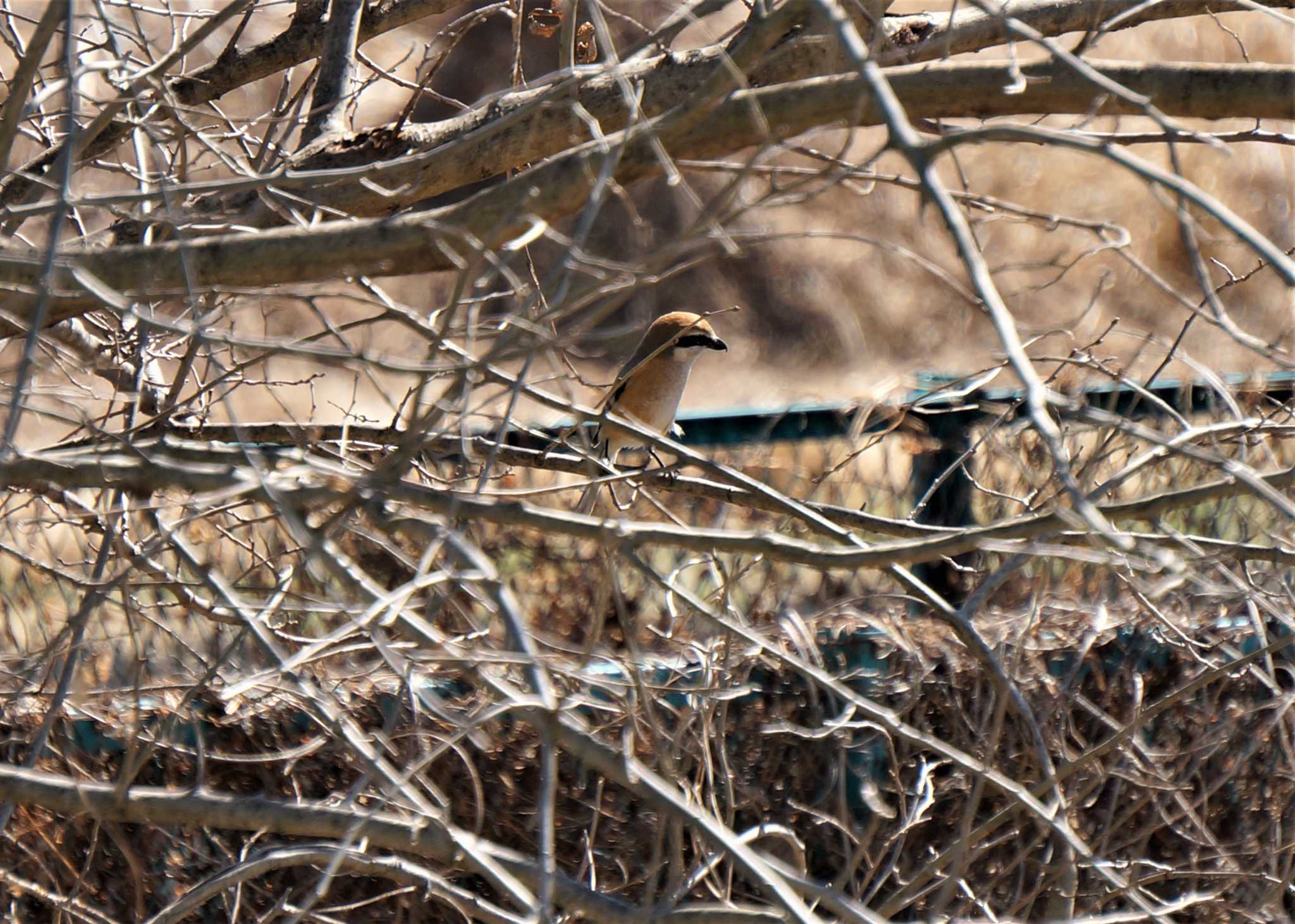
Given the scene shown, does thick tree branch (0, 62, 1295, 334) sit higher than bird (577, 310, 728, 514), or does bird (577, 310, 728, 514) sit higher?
thick tree branch (0, 62, 1295, 334)

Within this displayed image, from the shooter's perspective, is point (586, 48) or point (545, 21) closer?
point (586, 48)

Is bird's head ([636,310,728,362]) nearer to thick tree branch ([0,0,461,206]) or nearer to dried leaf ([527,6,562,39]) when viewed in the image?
dried leaf ([527,6,562,39])

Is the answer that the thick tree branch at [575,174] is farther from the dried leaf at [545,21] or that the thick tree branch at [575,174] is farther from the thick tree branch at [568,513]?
the dried leaf at [545,21]

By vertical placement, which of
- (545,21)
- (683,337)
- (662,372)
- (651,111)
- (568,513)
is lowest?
(662,372)

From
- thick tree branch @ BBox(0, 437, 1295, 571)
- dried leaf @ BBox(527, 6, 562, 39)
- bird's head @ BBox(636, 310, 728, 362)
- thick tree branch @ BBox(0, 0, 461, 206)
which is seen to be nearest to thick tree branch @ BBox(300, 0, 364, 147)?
thick tree branch @ BBox(0, 0, 461, 206)

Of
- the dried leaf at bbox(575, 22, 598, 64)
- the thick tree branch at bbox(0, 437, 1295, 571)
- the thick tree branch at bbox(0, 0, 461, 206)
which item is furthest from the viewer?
the thick tree branch at bbox(0, 0, 461, 206)

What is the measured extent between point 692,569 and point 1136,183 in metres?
9.32

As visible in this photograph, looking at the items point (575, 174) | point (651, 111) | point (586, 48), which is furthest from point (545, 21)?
point (575, 174)

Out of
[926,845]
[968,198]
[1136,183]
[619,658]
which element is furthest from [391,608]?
[1136,183]

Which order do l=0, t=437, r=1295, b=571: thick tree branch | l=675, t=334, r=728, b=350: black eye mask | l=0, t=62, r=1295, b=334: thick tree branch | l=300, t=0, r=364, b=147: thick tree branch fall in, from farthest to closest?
l=675, t=334, r=728, b=350: black eye mask < l=300, t=0, r=364, b=147: thick tree branch < l=0, t=62, r=1295, b=334: thick tree branch < l=0, t=437, r=1295, b=571: thick tree branch

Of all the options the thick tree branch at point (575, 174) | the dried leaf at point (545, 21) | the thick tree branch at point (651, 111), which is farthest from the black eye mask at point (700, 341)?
the thick tree branch at point (575, 174)

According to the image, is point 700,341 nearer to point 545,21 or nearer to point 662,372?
point 662,372

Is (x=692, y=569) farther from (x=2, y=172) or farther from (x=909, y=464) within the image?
(x=2, y=172)

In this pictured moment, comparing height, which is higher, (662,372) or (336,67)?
(336,67)
